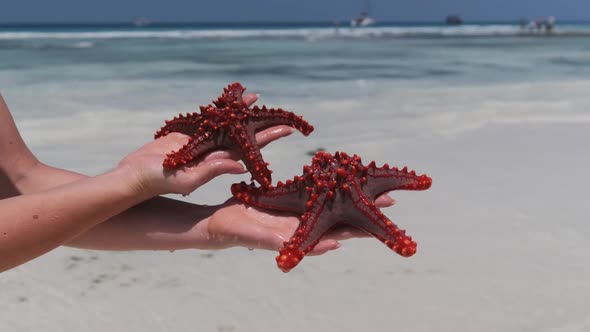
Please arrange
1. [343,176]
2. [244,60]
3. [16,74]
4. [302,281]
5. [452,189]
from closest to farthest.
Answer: [343,176] < [302,281] < [452,189] < [16,74] < [244,60]

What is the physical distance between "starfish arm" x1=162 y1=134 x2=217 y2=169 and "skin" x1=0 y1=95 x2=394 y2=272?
31mm

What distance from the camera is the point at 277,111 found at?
2.63 metres

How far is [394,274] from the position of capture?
3508mm

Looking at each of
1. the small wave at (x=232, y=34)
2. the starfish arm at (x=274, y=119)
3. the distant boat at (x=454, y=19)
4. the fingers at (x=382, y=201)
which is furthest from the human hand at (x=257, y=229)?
the distant boat at (x=454, y=19)

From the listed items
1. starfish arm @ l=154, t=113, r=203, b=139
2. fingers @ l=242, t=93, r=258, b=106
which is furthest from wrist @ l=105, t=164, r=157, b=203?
fingers @ l=242, t=93, r=258, b=106

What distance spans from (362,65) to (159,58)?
5.91 m

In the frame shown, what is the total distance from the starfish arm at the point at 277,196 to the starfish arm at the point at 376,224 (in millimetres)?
188

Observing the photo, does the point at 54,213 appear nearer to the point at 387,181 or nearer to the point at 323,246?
the point at 323,246

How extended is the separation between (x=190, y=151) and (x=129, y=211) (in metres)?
0.43

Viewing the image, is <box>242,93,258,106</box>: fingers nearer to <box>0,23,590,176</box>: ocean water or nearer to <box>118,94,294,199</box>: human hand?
<box>118,94,294,199</box>: human hand

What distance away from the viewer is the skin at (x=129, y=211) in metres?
2.04

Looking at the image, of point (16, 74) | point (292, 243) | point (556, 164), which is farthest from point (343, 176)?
point (16, 74)

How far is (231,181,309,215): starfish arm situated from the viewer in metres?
2.30

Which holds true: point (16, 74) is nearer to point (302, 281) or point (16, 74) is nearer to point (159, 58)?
point (159, 58)
